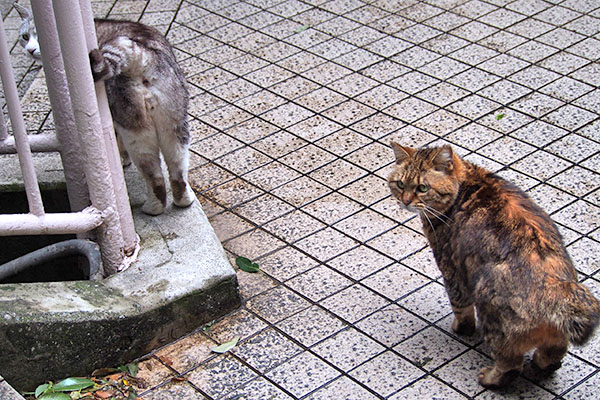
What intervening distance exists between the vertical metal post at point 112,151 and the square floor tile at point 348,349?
1115 millimetres

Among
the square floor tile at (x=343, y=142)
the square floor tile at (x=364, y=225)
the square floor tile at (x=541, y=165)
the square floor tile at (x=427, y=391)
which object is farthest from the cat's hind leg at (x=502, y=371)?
the square floor tile at (x=343, y=142)

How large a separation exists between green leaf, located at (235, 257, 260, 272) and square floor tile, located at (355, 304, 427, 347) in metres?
0.72

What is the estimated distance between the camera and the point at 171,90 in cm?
447

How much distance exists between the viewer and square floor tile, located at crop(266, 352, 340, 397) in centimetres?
388

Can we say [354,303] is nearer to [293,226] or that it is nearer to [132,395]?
[293,226]

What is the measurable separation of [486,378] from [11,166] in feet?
9.45

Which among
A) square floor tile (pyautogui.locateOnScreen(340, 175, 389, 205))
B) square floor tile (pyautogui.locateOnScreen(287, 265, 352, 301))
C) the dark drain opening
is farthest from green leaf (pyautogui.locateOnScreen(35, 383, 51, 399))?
square floor tile (pyautogui.locateOnScreen(340, 175, 389, 205))

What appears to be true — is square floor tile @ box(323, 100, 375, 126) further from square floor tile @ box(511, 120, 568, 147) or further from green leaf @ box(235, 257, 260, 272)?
green leaf @ box(235, 257, 260, 272)

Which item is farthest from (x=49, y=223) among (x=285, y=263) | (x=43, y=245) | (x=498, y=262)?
(x=498, y=262)

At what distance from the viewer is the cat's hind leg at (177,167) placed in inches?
182

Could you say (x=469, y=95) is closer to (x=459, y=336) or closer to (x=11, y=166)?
(x=459, y=336)

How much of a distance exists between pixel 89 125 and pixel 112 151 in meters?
0.24

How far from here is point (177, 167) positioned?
4.70m

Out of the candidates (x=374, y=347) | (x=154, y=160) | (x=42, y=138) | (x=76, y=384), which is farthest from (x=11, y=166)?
(x=374, y=347)
